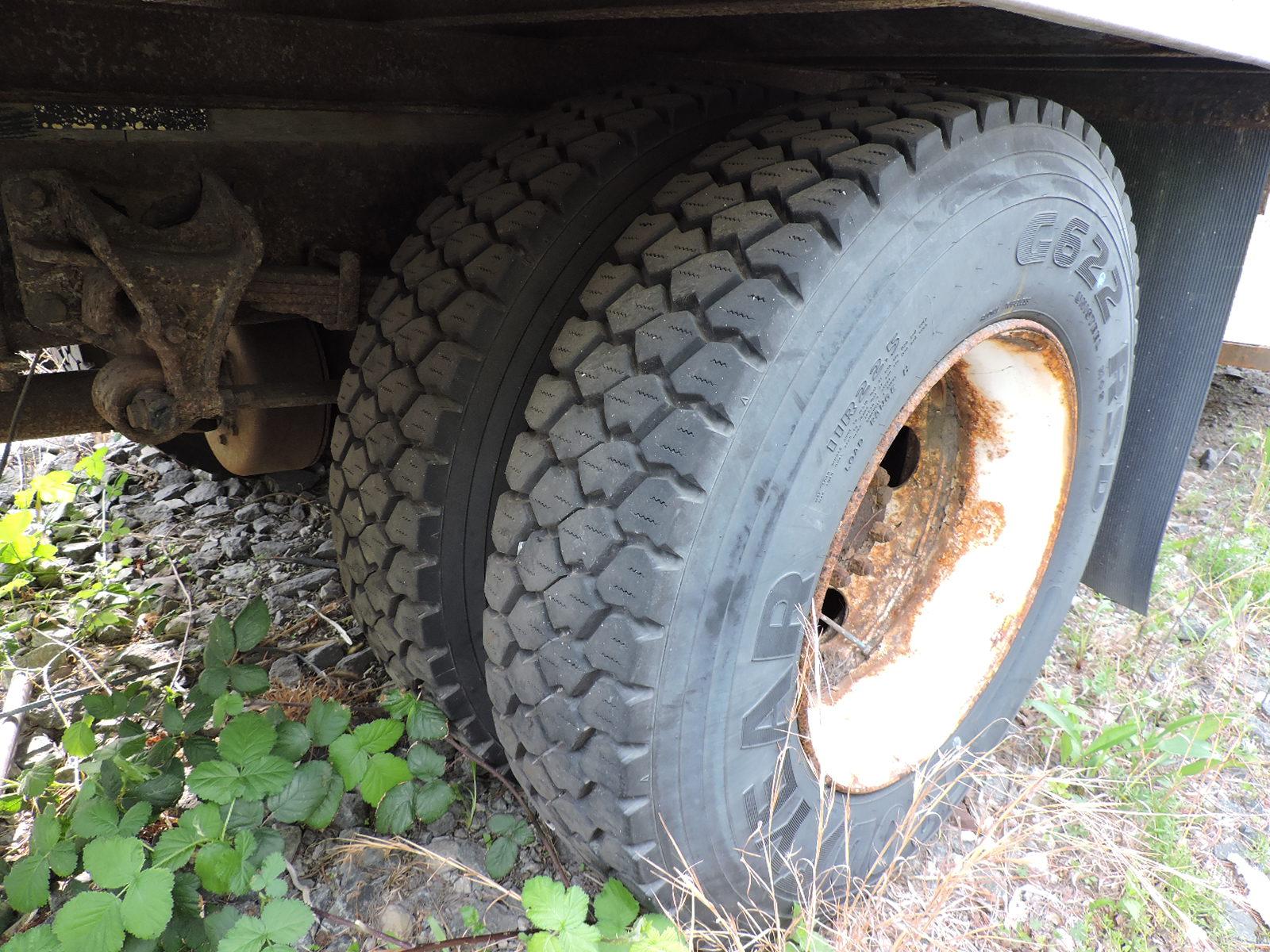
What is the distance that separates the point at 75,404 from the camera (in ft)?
5.57

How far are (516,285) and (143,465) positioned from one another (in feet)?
7.21

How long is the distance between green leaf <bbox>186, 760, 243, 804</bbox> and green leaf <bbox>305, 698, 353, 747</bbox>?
159 mm

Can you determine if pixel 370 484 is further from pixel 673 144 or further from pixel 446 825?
pixel 673 144

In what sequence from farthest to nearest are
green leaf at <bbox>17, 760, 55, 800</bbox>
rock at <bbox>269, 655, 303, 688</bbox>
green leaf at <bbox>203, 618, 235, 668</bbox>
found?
1. rock at <bbox>269, 655, 303, 688</bbox>
2. green leaf at <bbox>203, 618, 235, 668</bbox>
3. green leaf at <bbox>17, 760, 55, 800</bbox>

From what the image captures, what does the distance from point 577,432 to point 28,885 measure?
3.94 feet

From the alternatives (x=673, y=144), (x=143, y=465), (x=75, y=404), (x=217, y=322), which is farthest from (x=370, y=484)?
(x=143, y=465)

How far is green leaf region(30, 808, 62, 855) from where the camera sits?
5.07 feet

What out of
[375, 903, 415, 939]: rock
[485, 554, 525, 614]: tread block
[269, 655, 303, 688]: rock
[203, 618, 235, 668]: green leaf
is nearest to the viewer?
[485, 554, 525, 614]: tread block

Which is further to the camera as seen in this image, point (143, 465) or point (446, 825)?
point (143, 465)

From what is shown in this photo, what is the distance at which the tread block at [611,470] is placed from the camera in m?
1.23

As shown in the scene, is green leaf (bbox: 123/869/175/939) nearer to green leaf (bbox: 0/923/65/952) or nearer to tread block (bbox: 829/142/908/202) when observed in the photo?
green leaf (bbox: 0/923/65/952)

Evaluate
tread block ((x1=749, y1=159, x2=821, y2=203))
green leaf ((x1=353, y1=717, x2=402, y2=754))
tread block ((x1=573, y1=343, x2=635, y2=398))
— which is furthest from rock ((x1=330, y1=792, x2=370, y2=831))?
tread block ((x1=749, y1=159, x2=821, y2=203))

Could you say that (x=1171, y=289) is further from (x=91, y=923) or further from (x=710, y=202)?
(x=91, y=923)

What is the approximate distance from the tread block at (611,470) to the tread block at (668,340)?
12cm
